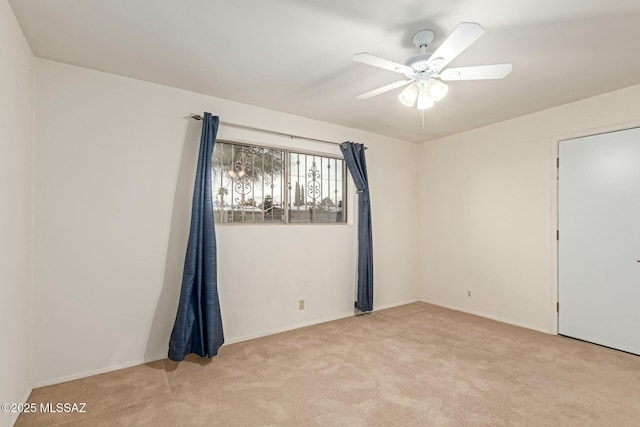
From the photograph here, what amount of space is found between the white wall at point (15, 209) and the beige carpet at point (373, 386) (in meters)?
0.37

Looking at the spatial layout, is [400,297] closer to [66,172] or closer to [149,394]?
[149,394]

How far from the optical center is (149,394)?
2207 millimetres

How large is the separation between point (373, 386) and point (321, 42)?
8.17 feet

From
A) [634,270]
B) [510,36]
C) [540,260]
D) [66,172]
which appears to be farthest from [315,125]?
[634,270]

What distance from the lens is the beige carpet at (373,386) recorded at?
6.40 ft

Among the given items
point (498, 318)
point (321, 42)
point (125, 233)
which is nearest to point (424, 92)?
point (321, 42)

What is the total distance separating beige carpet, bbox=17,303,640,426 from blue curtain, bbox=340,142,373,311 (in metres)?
0.72

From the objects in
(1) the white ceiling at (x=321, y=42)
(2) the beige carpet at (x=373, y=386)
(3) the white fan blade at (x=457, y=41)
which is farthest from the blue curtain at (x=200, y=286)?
(3) the white fan blade at (x=457, y=41)

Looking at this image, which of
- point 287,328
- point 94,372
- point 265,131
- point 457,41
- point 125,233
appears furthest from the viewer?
point 287,328

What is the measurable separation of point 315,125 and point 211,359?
2717mm

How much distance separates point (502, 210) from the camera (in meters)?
3.84

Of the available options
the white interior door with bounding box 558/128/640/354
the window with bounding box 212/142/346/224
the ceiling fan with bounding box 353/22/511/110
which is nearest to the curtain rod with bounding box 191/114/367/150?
the window with bounding box 212/142/346/224

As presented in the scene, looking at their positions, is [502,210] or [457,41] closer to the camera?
[457,41]

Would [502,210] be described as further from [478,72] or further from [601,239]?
[478,72]
